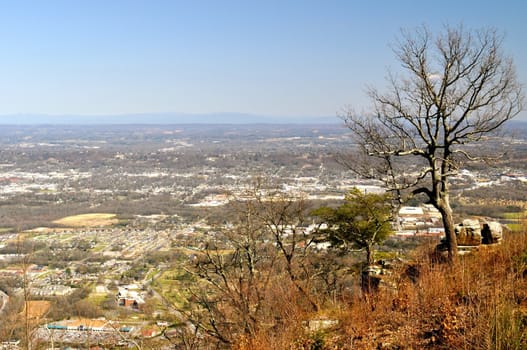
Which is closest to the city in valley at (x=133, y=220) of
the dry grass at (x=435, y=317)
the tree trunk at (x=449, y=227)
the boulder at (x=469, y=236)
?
the tree trunk at (x=449, y=227)

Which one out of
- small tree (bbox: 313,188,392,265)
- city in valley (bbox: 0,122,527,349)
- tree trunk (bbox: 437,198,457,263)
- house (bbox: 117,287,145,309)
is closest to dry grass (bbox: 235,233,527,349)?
tree trunk (bbox: 437,198,457,263)

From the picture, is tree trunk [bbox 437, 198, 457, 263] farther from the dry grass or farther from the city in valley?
the dry grass

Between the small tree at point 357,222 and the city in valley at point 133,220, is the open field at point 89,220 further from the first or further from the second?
the small tree at point 357,222

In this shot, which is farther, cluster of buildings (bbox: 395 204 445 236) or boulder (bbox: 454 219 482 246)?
cluster of buildings (bbox: 395 204 445 236)

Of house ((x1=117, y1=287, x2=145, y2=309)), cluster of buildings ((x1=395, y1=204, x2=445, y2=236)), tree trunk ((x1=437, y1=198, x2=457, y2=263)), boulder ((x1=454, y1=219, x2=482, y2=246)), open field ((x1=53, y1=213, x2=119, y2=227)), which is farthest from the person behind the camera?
open field ((x1=53, y1=213, x2=119, y2=227))

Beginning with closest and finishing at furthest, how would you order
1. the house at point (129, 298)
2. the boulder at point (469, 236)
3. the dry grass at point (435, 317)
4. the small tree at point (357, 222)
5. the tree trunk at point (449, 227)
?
the dry grass at point (435, 317)
the tree trunk at point (449, 227)
the boulder at point (469, 236)
the small tree at point (357, 222)
the house at point (129, 298)

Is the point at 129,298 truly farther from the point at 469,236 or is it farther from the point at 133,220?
the point at 133,220
